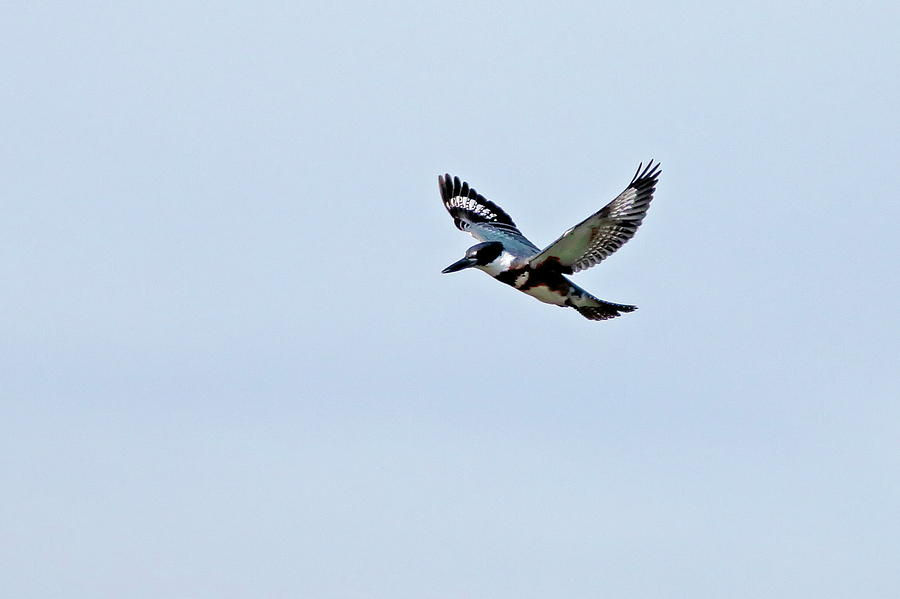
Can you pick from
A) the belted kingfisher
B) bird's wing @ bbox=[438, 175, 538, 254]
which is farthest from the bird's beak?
bird's wing @ bbox=[438, 175, 538, 254]

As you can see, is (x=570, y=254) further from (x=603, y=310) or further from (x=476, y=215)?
(x=476, y=215)

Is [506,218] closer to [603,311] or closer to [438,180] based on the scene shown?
[438,180]

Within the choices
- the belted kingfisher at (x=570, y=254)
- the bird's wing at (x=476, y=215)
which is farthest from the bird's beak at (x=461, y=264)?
the bird's wing at (x=476, y=215)

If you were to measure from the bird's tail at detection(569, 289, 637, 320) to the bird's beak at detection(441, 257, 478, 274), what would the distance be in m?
1.60

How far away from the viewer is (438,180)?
2933 centimetres

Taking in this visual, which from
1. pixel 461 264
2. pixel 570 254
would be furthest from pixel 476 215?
pixel 570 254

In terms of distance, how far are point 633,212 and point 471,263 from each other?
2.76 meters

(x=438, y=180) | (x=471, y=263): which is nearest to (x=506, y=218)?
(x=438, y=180)

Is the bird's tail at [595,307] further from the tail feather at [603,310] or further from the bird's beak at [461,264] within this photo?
the bird's beak at [461,264]

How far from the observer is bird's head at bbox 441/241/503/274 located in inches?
945

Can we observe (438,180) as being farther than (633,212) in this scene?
Yes

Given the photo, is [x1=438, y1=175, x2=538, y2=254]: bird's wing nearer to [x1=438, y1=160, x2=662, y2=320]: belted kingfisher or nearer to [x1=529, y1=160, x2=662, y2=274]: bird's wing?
[x1=438, y1=160, x2=662, y2=320]: belted kingfisher

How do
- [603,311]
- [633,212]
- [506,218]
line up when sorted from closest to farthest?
[633,212] → [603,311] → [506,218]

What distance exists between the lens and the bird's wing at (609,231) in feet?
74.1
